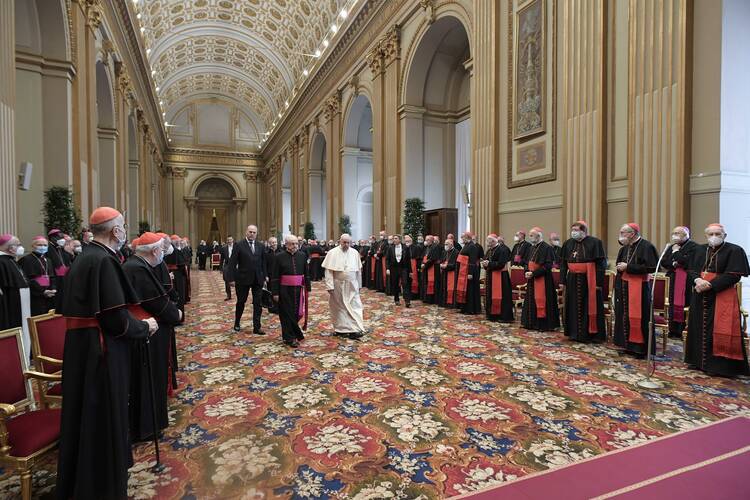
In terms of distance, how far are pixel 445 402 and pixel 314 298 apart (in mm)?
7309

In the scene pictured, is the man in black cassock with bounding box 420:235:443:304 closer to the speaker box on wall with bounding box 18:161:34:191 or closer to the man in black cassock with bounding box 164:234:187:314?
the man in black cassock with bounding box 164:234:187:314

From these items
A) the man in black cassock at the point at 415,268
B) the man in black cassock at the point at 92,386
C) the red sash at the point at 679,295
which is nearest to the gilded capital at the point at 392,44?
the man in black cassock at the point at 415,268

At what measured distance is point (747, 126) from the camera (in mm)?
5941

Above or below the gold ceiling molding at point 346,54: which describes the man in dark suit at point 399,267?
below

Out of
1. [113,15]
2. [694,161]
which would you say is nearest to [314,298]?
[694,161]

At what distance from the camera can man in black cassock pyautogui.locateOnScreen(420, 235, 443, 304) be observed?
32.3ft

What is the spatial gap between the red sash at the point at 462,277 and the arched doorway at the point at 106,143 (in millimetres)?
10845

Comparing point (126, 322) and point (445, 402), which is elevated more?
point (126, 322)

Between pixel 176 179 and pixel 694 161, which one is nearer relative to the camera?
pixel 694 161

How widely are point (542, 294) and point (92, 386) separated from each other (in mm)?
6210

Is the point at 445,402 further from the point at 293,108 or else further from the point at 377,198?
the point at 293,108

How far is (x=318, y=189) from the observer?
23844 millimetres

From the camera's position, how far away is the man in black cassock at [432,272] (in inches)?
388

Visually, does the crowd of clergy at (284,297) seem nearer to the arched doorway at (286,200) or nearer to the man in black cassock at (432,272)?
the man in black cassock at (432,272)
